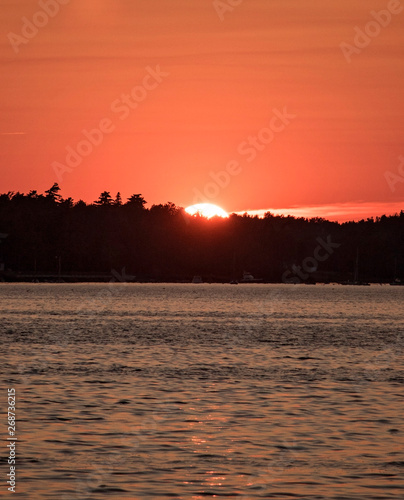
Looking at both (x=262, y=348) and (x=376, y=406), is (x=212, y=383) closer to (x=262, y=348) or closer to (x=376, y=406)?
(x=376, y=406)

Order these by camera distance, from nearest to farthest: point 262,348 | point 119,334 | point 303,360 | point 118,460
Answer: point 118,460 < point 303,360 < point 262,348 < point 119,334

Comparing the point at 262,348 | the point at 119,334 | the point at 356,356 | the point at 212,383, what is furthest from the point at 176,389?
the point at 119,334

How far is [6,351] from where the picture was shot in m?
62.8

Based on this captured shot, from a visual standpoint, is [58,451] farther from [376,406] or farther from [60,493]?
[376,406]

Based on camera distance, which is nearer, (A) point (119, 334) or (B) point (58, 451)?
(B) point (58, 451)

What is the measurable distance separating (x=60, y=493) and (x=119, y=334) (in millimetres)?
64278

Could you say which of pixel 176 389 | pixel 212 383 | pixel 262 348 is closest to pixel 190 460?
pixel 176 389

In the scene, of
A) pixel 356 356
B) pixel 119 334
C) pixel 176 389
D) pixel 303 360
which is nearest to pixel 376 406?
pixel 176 389

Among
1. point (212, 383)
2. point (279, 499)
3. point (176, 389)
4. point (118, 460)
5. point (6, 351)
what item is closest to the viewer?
point (279, 499)

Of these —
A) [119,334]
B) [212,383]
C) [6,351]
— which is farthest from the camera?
[119,334]

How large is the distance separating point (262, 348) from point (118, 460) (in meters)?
43.6

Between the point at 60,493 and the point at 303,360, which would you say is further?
the point at 303,360

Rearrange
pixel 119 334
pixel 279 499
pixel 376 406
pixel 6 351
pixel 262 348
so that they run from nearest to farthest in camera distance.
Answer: pixel 279 499 < pixel 376 406 < pixel 6 351 < pixel 262 348 < pixel 119 334

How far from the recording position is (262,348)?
227ft
